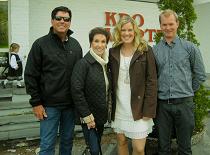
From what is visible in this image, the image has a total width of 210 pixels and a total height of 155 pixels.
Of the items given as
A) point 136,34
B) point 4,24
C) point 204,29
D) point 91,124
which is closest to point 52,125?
point 91,124

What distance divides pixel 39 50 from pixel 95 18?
30.5ft

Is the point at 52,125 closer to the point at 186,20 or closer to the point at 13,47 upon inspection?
the point at 186,20

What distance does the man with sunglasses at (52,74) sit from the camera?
3.67 m

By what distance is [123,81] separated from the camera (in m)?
3.70

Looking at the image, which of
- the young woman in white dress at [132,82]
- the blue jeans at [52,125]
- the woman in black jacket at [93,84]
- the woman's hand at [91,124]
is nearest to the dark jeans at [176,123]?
the young woman in white dress at [132,82]

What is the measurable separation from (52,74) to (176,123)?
152cm

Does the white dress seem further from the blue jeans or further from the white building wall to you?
the white building wall

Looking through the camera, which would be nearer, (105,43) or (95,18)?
(105,43)

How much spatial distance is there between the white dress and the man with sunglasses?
0.55 m

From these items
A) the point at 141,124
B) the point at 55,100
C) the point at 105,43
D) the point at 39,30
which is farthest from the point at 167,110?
the point at 39,30

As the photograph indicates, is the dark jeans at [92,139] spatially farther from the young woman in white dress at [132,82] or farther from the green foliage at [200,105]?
the green foliage at [200,105]

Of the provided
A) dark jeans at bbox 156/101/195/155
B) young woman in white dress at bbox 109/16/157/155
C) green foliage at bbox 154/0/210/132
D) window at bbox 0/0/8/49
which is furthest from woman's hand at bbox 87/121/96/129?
window at bbox 0/0/8/49

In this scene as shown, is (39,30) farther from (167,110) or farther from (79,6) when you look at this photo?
(167,110)

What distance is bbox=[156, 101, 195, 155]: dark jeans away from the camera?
3754 millimetres
